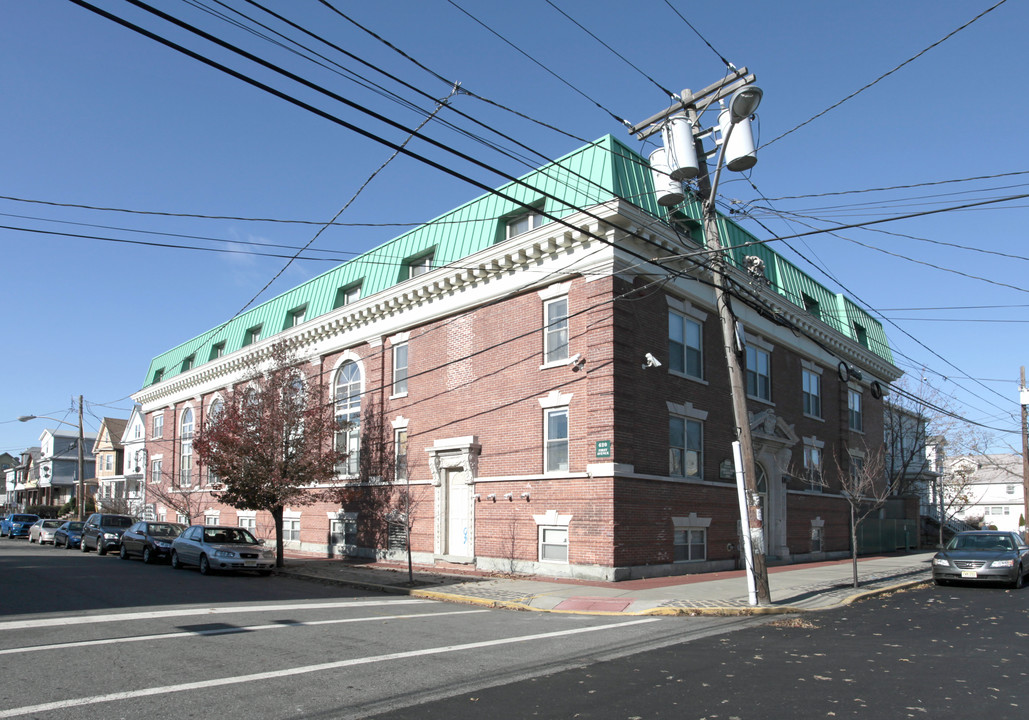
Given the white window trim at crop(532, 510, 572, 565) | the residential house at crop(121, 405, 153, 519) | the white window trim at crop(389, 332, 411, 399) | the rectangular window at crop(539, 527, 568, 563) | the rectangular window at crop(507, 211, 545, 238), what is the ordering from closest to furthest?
the white window trim at crop(532, 510, 572, 565)
the rectangular window at crop(539, 527, 568, 563)
the rectangular window at crop(507, 211, 545, 238)
the white window trim at crop(389, 332, 411, 399)
the residential house at crop(121, 405, 153, 519)

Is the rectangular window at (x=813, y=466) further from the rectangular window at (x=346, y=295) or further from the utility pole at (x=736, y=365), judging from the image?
the rectangular window at (x=346, y=295)

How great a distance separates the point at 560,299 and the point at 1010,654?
1342 cm

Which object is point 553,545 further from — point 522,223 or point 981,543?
point 981,543

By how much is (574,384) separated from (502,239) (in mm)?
5537

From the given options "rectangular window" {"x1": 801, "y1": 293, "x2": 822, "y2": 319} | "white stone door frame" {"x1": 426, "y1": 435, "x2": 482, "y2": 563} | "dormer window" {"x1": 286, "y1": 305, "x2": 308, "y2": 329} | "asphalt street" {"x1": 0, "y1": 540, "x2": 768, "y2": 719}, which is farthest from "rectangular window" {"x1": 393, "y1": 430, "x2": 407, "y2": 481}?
"rectangular window" {"x1": 801, "y1": 293, "x2": 822, "y2": 319}

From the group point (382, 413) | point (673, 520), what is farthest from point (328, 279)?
point (673, 520)

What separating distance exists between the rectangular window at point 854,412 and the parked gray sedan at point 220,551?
2463 cm

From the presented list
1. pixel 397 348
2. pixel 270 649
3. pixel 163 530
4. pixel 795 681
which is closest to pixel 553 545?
pixel 397 348

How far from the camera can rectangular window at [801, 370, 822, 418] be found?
2950 centimetres

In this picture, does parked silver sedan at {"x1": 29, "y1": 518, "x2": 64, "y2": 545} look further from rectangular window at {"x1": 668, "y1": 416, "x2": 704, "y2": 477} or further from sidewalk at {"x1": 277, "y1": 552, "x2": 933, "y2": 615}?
rectangular window at {"x1": 668, "y1": 416, "x2": 704, "y2": 477}

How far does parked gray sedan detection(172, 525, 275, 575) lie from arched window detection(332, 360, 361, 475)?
17.2ft

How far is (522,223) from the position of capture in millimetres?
22484

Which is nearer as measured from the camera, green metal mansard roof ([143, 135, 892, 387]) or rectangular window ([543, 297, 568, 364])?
green metal mansard roof ([143, 135, 892, 387])

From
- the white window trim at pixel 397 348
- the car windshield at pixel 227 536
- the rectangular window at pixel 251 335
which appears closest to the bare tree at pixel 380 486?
the white window trim at pixel 397 348
